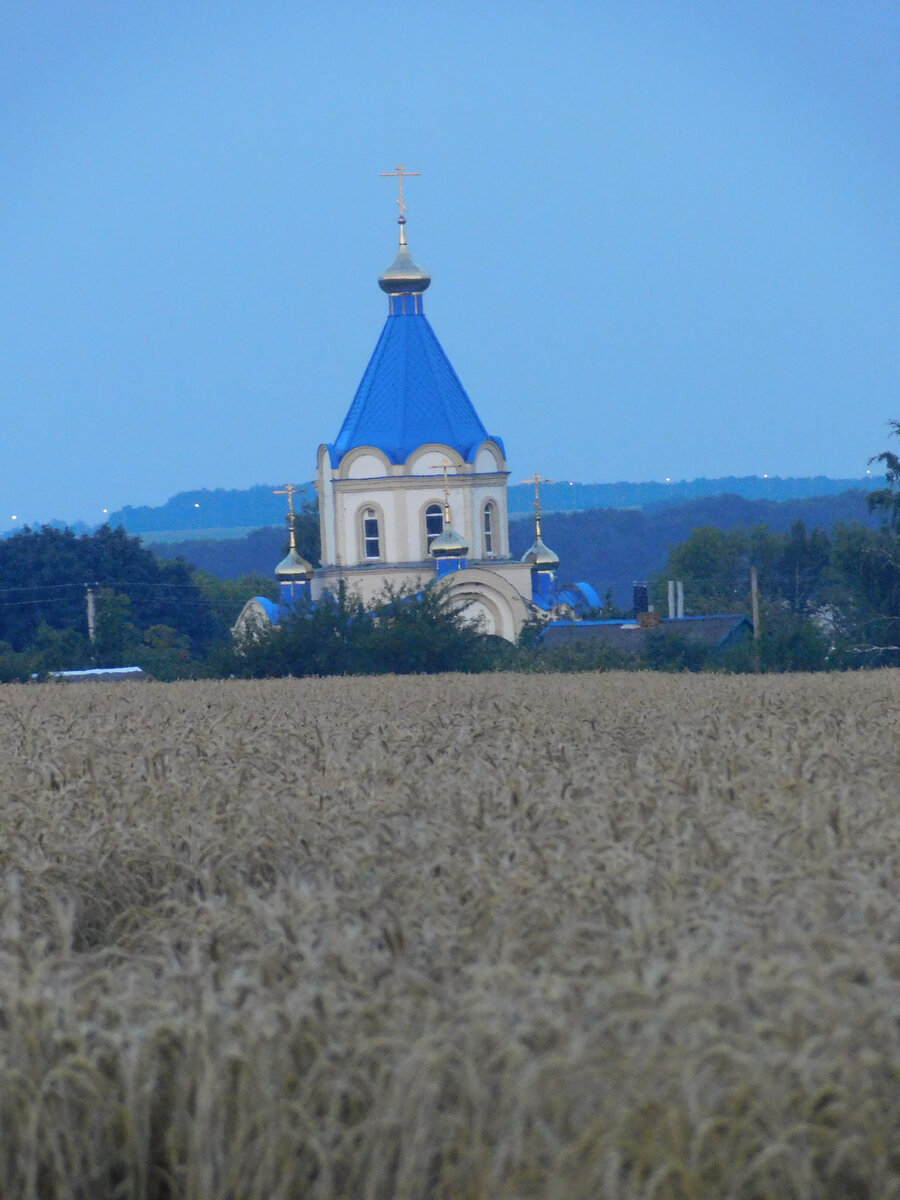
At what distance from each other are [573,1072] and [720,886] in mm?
1279

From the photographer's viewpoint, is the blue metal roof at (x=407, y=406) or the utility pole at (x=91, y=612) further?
the utility pole at (x=91, y=612)

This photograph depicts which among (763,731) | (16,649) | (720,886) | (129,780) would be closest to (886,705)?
(763,731)

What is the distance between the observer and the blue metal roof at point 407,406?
63.3 m

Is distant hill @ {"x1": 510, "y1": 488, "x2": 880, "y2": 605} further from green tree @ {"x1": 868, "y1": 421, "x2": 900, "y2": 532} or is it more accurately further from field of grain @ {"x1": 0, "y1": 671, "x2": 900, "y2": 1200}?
field of grain @ {"x1": 0, "y1": 671, "x2": 900, "y2": 1200}

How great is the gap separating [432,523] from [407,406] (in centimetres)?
410

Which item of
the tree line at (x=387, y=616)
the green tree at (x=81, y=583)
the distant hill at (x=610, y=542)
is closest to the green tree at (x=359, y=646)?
the tree line at (x=387, y=616)

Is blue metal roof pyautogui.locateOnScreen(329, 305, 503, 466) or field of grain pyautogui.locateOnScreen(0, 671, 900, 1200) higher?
blue metal roof pyautogui.locateOnScreen(329, 305, 503, 466)

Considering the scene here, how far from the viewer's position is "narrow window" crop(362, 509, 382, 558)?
64.2m

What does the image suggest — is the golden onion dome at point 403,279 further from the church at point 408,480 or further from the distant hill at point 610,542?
the distant hill at point 610,542

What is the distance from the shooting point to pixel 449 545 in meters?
62.4

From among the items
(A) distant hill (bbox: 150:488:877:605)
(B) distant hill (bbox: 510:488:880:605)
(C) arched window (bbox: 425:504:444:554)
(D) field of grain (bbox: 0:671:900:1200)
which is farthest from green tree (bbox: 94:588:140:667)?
(B) distant hill (bbox: 510:488:880:605)

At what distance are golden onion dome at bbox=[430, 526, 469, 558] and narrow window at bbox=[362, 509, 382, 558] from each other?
2766 millimetres

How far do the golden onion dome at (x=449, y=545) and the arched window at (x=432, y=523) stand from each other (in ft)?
3.26

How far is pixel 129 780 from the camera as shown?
282 inches
